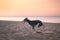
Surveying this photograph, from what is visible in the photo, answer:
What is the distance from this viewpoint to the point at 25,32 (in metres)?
1.38

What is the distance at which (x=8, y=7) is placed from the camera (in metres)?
1.87

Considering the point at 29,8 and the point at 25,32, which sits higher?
the point at 29,8

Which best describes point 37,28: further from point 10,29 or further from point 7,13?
point 7,13

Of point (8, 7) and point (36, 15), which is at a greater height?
point (8, 7)

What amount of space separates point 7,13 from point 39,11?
0.49 m

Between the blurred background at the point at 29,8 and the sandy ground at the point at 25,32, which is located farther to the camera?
the blurred background at the point at 29,8

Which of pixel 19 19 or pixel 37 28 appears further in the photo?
pixel 19 19

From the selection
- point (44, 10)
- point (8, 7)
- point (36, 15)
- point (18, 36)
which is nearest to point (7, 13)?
point (8, 7)

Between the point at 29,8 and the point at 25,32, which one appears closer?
the point at 25,32

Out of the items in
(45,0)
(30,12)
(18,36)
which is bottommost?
(18,36)

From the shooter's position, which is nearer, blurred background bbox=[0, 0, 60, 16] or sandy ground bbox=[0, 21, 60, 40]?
sandy ground bbox=[0, 21, 60, 40]

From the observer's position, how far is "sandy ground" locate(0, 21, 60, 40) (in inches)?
49.6

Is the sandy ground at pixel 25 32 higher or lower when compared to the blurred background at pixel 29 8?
lower

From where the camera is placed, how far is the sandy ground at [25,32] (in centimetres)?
126
